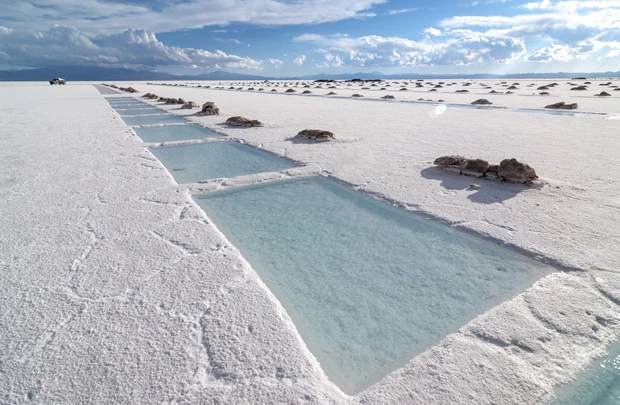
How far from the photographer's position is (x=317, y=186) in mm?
3646

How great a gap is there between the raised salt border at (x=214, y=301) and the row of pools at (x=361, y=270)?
10cm

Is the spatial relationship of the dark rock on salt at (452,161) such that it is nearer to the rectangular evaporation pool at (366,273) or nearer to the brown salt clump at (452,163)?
the brown salt clump at (452,163)

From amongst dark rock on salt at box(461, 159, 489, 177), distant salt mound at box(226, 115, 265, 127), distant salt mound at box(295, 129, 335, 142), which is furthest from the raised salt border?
distant salt mound at box(226, 115, 265, 127)

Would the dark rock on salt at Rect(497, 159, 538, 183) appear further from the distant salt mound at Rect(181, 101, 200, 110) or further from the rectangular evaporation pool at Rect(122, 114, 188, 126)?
the distant salt mound at Rect(181, 101, 200, 110)

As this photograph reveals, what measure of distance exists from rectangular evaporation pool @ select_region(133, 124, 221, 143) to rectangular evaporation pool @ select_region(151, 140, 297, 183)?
85 cm

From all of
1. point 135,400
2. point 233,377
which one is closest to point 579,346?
point 233,377

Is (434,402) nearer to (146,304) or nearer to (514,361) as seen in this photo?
(514,361)

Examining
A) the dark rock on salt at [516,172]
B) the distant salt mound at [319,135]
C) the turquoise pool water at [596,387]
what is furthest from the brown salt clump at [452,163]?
the turquoise pool water at [596,387]

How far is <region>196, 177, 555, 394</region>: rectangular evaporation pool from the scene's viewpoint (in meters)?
1.51

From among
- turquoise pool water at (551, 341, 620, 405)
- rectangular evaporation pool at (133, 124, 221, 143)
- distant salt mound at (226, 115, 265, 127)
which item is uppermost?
distant salt mound at (226, 115, 265, 127)

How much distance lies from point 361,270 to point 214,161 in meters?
3.20

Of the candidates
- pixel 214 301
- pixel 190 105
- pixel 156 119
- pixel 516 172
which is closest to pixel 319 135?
pixel 516 172

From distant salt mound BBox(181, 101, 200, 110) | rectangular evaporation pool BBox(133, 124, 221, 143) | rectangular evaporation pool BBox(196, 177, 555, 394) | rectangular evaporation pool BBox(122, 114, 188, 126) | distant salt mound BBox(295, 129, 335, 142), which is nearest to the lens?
rectangular evaporation pool BBox(196, 177, 555, 394)

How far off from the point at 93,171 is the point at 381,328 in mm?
3869
